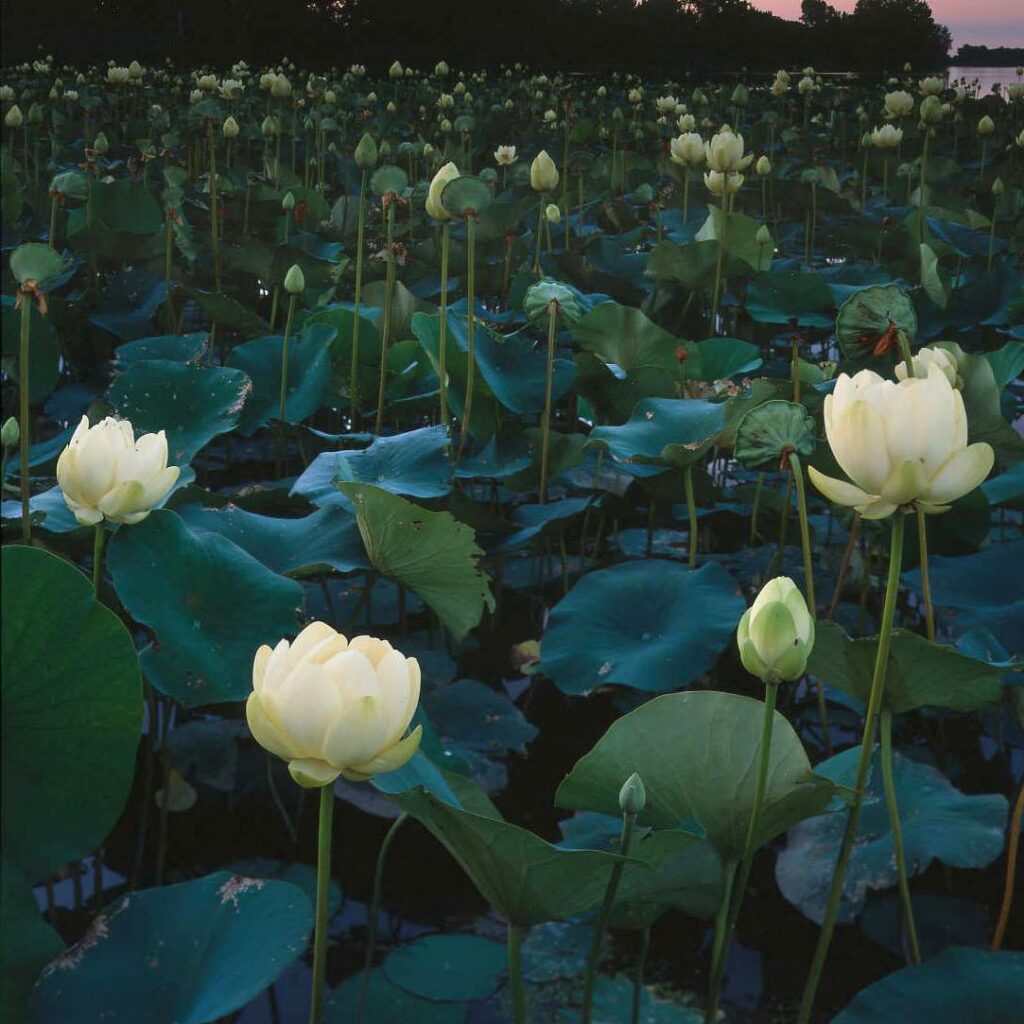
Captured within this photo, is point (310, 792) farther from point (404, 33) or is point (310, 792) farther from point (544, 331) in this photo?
point (404, 33)

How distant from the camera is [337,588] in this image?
63.7 inches

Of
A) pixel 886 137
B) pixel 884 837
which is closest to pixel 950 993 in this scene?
pixel 884 837

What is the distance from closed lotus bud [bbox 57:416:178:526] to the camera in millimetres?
934

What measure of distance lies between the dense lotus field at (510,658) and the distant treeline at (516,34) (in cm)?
977

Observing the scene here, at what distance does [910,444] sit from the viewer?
0.74m

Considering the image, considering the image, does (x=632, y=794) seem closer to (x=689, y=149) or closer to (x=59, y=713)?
(x=59, y=713)

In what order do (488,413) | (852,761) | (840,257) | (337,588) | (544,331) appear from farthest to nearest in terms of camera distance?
(840,257) → (544,331) → (488,413) → (337,588) → (852,761)

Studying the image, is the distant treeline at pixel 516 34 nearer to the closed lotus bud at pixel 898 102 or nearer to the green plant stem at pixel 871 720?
the closed lotus bud at pixel 898 102

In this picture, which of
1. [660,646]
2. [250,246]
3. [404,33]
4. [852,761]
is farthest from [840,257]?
[404,33]

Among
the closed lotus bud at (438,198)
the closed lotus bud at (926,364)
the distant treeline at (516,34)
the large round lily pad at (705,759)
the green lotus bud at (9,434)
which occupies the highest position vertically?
the distant treeline at (516,34)

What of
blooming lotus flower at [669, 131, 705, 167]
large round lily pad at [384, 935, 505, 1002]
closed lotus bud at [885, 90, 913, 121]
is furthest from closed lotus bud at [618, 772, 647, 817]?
closed lotus bud at [885, 90, 913, 121]

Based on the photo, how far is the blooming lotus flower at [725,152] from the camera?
2.32 meters

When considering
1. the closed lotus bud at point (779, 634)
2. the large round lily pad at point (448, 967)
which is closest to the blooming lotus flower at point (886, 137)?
the large round lily pad at point (448, 967)

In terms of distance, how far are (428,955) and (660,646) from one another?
0.36m
